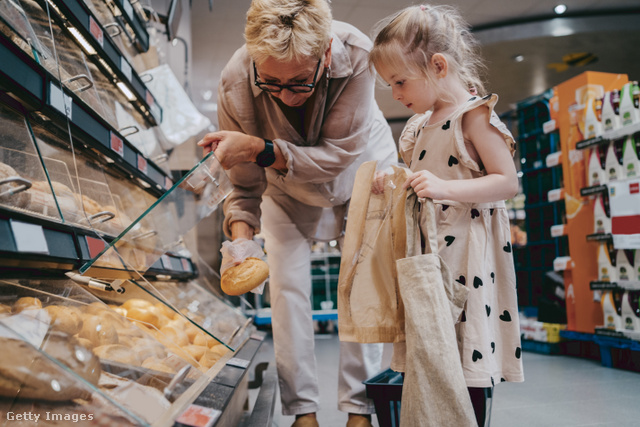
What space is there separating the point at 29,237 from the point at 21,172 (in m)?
0.21

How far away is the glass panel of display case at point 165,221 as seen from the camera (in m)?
1.00

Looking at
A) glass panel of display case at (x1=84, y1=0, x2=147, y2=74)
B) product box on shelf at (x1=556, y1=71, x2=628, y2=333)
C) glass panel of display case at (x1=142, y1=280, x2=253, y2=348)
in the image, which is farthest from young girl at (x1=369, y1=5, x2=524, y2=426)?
product box on shelf at (x1=556, y1=71, x2=628, y2=333)

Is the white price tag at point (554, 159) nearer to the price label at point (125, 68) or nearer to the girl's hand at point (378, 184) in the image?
the girl's hand at point (378, 184)

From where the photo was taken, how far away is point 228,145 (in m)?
1.44

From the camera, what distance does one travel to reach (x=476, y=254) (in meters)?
1.29

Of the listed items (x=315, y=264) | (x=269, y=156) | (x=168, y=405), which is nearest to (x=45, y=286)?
(x=168, y=405)

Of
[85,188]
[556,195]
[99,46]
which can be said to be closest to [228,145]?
[85,188]

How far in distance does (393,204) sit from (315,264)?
6.48 metres

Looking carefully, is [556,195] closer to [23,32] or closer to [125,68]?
[125,68]

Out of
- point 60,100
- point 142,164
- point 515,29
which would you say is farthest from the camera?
point 515,29

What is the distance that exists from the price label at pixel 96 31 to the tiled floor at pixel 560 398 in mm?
1764

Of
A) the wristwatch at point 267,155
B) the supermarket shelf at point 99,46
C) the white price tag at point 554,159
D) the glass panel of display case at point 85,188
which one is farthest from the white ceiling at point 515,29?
the wristwatch at point 267,155

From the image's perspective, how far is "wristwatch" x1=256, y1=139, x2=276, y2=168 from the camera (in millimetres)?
1602

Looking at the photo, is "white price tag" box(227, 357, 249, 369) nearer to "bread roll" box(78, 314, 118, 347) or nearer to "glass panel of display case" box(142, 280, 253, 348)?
"glass panel of display case" box(142, 280, 253, 348)
